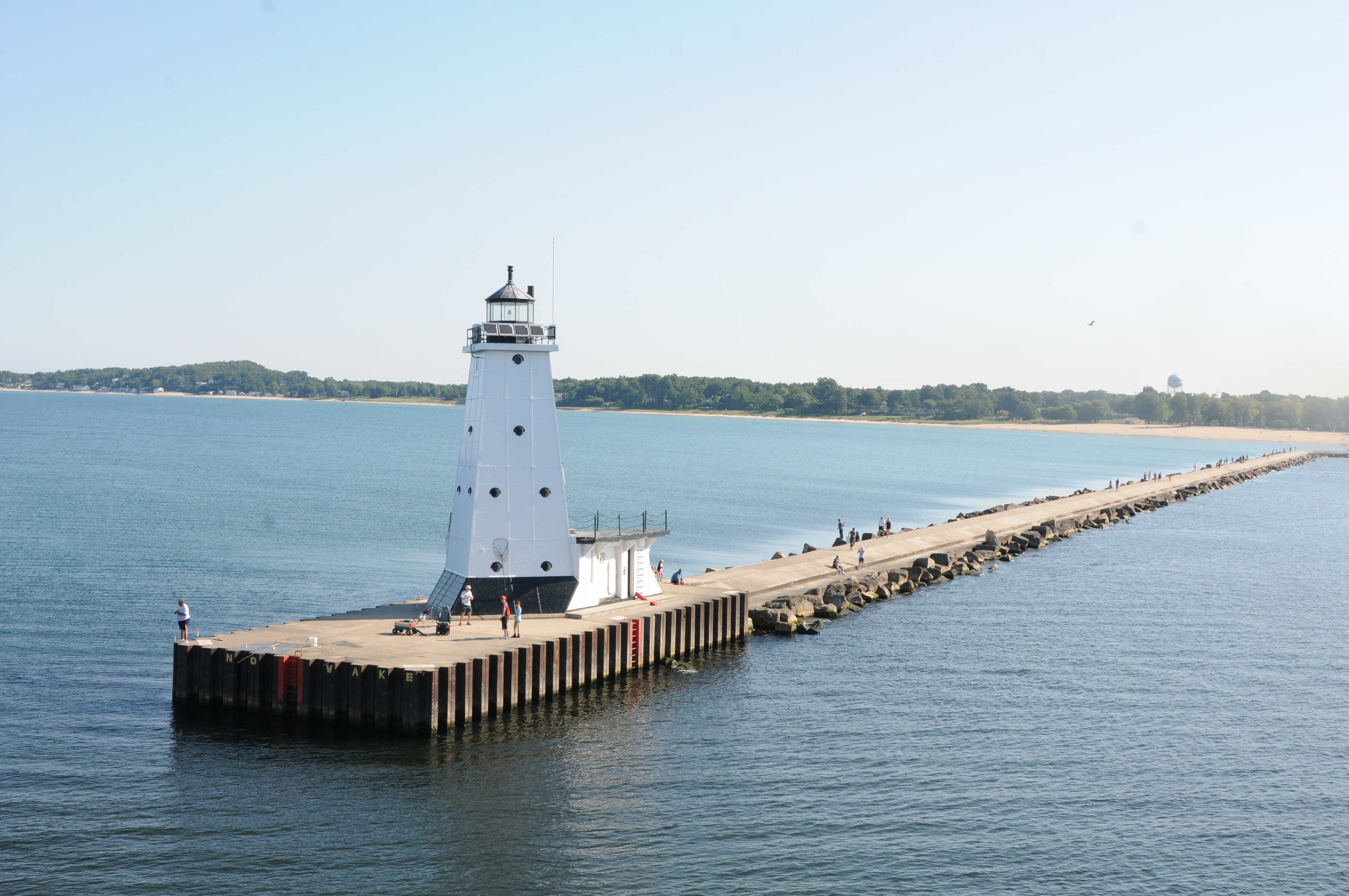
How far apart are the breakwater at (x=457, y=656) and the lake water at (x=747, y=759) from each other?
0.86m

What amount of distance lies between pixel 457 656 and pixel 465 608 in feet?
15.4

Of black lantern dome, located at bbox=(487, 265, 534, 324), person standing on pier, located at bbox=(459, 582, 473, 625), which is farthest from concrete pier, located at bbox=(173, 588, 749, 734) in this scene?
black lantern dome, located at bbox=(487, 265, 534, 324)

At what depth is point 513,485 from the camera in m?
38.2

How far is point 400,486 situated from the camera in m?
111

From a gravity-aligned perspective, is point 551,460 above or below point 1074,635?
above

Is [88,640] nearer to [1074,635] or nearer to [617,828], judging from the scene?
[617,828]

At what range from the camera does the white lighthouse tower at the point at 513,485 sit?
3788 centimetres

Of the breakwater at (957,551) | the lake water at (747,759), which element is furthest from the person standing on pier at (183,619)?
the breakwater at (957,551)

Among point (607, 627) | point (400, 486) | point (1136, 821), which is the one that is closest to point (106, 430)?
point (400, 486)

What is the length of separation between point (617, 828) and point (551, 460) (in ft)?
52.9

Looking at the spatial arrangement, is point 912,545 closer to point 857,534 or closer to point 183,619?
point 857,534

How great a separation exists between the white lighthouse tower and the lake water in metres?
5.24

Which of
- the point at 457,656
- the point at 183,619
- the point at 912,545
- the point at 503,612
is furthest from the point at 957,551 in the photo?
the point at 183,619

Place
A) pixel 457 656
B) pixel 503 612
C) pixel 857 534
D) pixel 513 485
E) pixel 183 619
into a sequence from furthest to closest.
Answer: pixel 857 534 < pixel 513 485 < pixel 503 612 < pixel 183 619 < pixel 457 656
